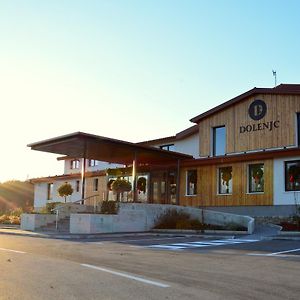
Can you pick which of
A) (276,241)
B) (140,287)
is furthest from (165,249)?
(140,287)

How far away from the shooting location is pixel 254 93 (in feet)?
101

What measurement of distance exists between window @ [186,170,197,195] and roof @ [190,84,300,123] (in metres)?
3.74

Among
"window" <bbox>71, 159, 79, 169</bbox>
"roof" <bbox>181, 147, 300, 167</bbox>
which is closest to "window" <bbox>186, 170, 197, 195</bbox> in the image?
"roof" <bbox>181, 147, 300, 167</bbox>

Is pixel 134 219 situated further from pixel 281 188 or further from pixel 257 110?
pixel 257 110

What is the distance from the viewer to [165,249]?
16422 mm

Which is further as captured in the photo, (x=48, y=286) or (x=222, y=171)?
(x=222, y=171)

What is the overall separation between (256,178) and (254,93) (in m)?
5.52

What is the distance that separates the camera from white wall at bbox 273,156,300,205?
26797 mm

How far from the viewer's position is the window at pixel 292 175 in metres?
27.0

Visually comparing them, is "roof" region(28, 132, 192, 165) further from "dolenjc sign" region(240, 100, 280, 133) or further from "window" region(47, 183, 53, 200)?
"window" region(47, 183, 53, 200)

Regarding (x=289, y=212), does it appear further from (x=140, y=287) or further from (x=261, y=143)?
(x=140, y=287)

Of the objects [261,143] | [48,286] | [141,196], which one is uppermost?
[261,143]

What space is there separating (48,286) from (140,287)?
1.61 metres

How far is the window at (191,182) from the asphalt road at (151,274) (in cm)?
1681
